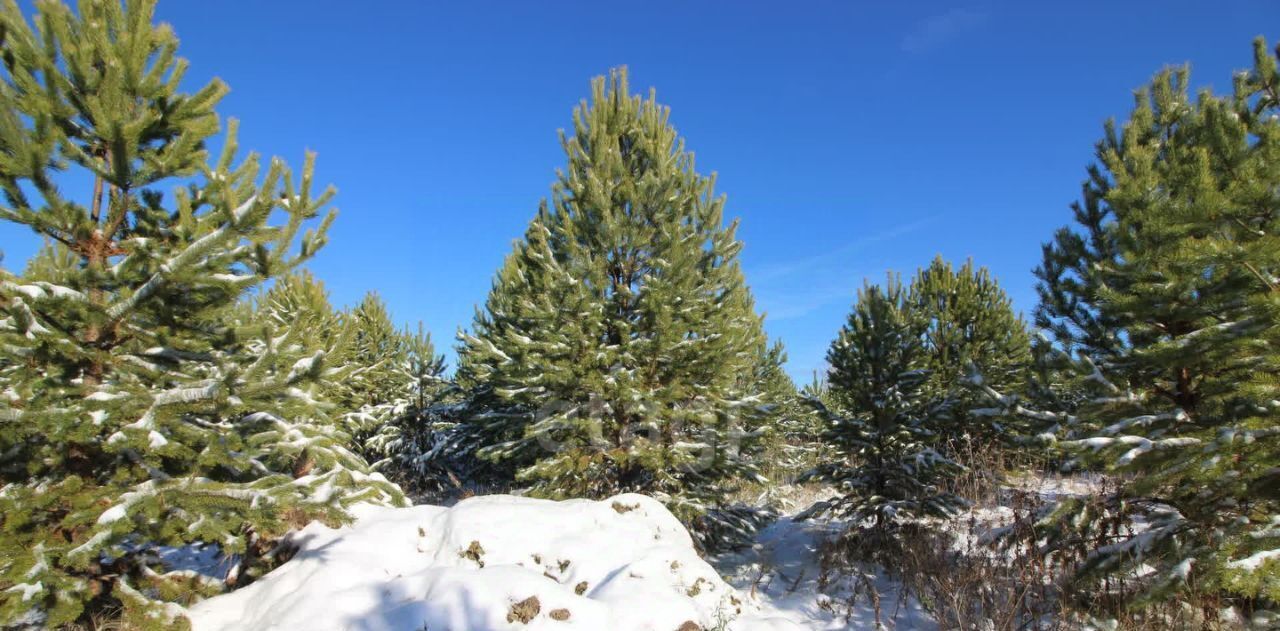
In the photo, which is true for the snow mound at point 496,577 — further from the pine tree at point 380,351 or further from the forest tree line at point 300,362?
the pine tree at point 380,351

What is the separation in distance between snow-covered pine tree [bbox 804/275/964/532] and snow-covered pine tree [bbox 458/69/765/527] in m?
2.01

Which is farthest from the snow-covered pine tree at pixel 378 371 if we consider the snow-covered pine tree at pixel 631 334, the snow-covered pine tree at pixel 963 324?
the snow-covered pine tree at pixel 963 324

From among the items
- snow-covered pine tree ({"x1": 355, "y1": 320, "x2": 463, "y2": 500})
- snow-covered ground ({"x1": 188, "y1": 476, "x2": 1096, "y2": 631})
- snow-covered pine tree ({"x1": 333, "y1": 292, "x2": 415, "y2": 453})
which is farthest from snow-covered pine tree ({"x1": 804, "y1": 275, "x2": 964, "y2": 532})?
snow-covered pine tree ({"x1": 333, "y1": 292, "x2": 415, "y2": 453})

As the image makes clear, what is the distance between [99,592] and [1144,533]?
29.0 ft

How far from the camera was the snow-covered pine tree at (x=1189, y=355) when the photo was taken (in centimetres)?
373

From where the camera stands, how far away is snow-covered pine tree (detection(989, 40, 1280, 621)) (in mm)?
3732

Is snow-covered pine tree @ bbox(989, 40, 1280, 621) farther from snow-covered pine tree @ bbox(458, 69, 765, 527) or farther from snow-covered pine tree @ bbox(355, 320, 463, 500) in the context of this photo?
snow-covered pine tree @ bbox(355, 320, 463, 500)

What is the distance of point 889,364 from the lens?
9.67 m

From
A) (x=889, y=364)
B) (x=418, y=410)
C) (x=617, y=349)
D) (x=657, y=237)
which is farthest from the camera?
(x=418, y=410)

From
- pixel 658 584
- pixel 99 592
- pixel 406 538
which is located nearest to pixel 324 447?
pixel 406 538

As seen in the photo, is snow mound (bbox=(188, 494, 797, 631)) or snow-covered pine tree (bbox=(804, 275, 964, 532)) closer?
snow mound (bbox=(188, 494, 797, 631))

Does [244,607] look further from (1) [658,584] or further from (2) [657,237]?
(2) [657,237]

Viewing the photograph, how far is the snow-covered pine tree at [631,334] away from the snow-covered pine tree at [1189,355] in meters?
3.95

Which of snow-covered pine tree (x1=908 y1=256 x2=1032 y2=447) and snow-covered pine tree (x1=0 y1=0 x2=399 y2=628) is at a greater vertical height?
snow-covered pine tree (x1=908 y1=256 x2=1032 y2=447)
